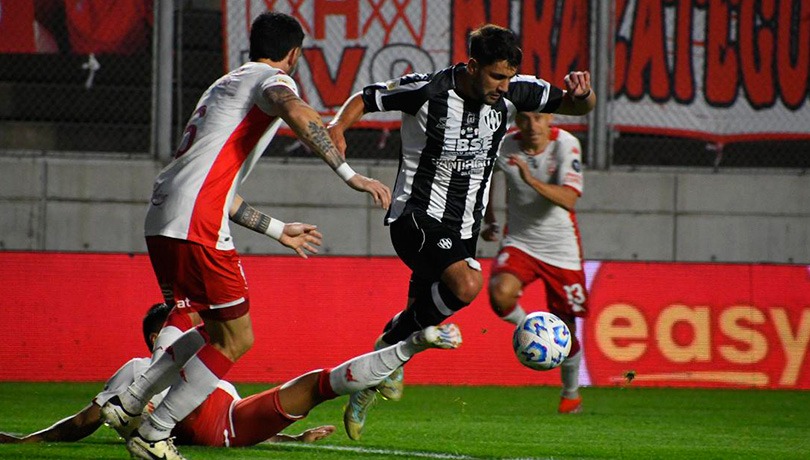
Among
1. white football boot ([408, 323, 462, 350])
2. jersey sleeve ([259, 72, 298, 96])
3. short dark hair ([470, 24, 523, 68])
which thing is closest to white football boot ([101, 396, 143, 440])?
white football boot ([408, 323, 462, 350])

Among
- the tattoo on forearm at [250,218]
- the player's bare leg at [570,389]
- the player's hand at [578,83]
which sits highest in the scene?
the player's hand at [578,83]

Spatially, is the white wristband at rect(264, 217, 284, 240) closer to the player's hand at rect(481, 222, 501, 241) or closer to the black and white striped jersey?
the black and white striped jersey

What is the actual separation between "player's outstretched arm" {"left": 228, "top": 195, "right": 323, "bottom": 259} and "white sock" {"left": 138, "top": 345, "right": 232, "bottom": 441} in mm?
717

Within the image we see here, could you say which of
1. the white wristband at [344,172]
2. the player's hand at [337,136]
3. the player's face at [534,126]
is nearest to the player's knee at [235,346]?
the white wristband at [344,172]

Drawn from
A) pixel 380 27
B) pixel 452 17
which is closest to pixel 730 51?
pixel 452 17

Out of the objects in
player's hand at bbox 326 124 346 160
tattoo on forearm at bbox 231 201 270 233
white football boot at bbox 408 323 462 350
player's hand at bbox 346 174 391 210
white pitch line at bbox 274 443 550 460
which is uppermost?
player's hand at bbox 326 124 346 160

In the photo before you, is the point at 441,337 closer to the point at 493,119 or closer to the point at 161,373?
the point at 161,373

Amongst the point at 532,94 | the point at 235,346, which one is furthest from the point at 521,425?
the point at 235,346

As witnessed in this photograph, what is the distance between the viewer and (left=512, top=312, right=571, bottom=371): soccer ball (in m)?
5.77

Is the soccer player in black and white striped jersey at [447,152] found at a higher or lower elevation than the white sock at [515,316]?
higher

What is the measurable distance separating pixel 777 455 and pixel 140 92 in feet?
24.6

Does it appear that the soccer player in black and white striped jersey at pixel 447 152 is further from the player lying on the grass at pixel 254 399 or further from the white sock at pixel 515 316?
the white sock at pixel 515 316

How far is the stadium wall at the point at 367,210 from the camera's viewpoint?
10.4m

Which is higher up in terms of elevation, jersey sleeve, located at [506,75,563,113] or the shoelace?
jersey sleeve, located at [506,75,563,113]
